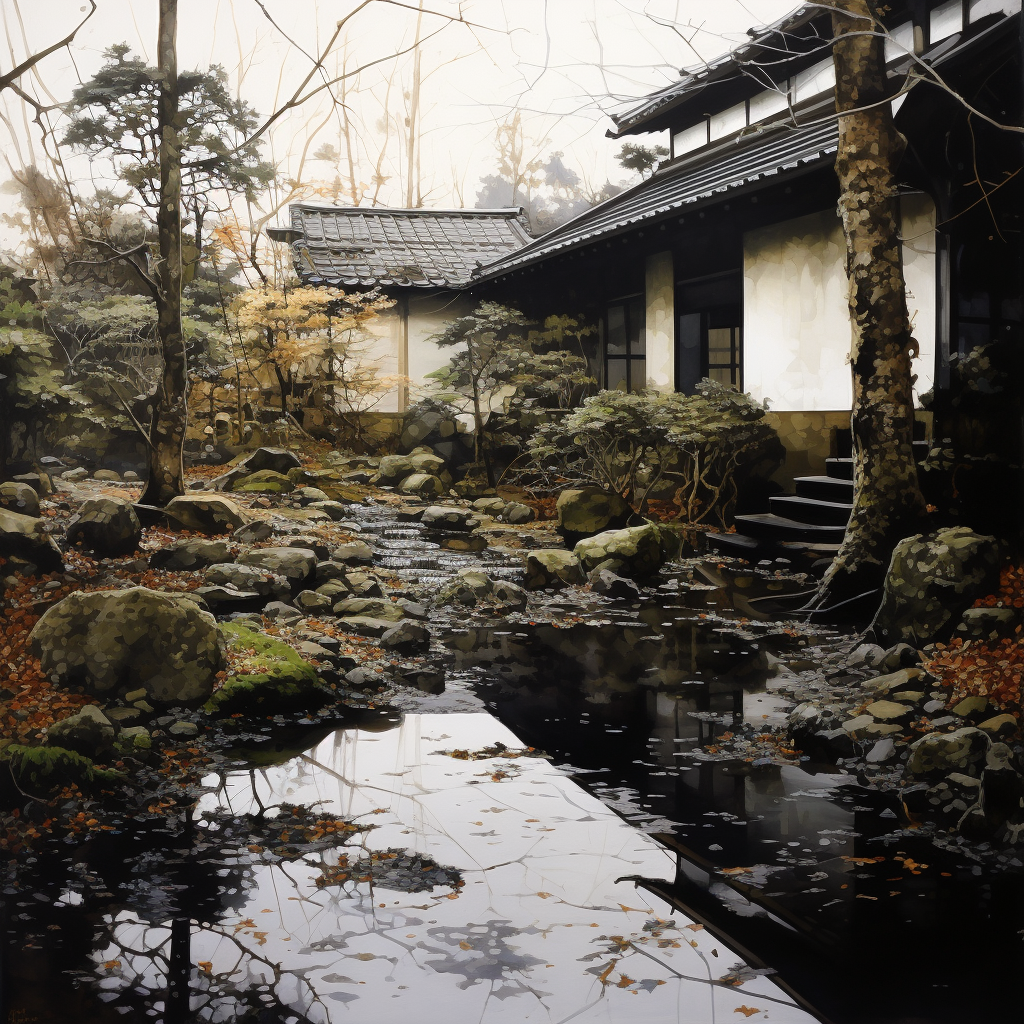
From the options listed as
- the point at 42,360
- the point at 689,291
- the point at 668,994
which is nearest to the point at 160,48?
the point at 42,360

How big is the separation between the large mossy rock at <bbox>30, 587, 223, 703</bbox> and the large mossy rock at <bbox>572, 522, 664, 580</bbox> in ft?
9.36

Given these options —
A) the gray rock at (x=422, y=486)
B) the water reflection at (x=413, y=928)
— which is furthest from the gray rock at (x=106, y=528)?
the gray rock at (x=422, y=486)

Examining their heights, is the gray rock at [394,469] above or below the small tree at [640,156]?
below

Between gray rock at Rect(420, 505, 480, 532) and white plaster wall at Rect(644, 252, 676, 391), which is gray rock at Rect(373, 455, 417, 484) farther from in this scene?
white plaster wall at Rect(644, 252, 676, 391)

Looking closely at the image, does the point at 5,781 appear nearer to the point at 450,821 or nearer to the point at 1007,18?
the point at 450,821

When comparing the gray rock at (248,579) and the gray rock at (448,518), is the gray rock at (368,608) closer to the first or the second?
the gray rock at (248,579)

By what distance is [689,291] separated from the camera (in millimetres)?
7926

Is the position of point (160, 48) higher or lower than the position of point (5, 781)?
higher

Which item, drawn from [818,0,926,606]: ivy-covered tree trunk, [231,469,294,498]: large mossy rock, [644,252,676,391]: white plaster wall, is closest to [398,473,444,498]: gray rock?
[231,469,294,498]: large mossy rock

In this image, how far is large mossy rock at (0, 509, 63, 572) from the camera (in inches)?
144

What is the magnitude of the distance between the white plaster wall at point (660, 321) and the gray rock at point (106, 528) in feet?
13.5

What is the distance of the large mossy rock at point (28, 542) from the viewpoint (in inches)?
144

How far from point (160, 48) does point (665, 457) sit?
3.95 metres

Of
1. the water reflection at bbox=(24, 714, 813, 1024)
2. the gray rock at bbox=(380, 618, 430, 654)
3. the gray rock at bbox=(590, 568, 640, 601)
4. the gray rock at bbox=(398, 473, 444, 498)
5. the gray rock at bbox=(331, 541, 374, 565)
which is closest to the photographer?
the water reflection at bbox=(24, 714, 813, 1024)
